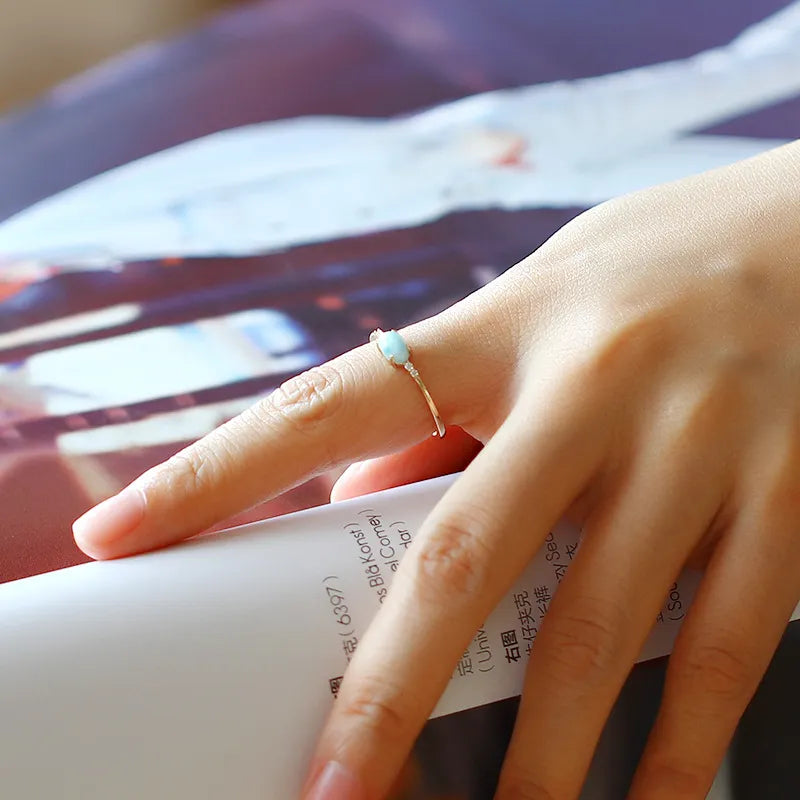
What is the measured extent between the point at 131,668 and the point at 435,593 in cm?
11

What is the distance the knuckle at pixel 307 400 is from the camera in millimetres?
448

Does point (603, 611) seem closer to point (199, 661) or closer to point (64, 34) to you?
point (199, 661)

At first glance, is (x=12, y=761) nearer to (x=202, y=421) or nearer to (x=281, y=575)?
(x=281, y=575)

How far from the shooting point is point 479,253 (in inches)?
26.5

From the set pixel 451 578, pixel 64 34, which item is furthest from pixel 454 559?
pixel 64 34

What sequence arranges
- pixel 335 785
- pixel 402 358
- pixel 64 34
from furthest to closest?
1. pixel 64 34
2. pixel 402 358
3. pixel 335 785

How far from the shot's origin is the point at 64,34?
1.79m

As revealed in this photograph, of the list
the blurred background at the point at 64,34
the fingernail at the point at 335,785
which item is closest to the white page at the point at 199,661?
the fingernail at the point at 335,785

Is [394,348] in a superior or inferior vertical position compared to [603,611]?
superior

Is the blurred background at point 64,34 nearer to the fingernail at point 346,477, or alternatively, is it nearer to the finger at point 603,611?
the fingernail at point 346,477

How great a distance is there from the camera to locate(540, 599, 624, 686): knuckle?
0.39 m

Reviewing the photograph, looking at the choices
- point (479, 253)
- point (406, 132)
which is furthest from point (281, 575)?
point (406, 132)

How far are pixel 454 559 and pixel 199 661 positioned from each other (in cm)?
10

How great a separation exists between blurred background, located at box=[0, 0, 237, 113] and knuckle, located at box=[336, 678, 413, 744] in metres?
1.61
